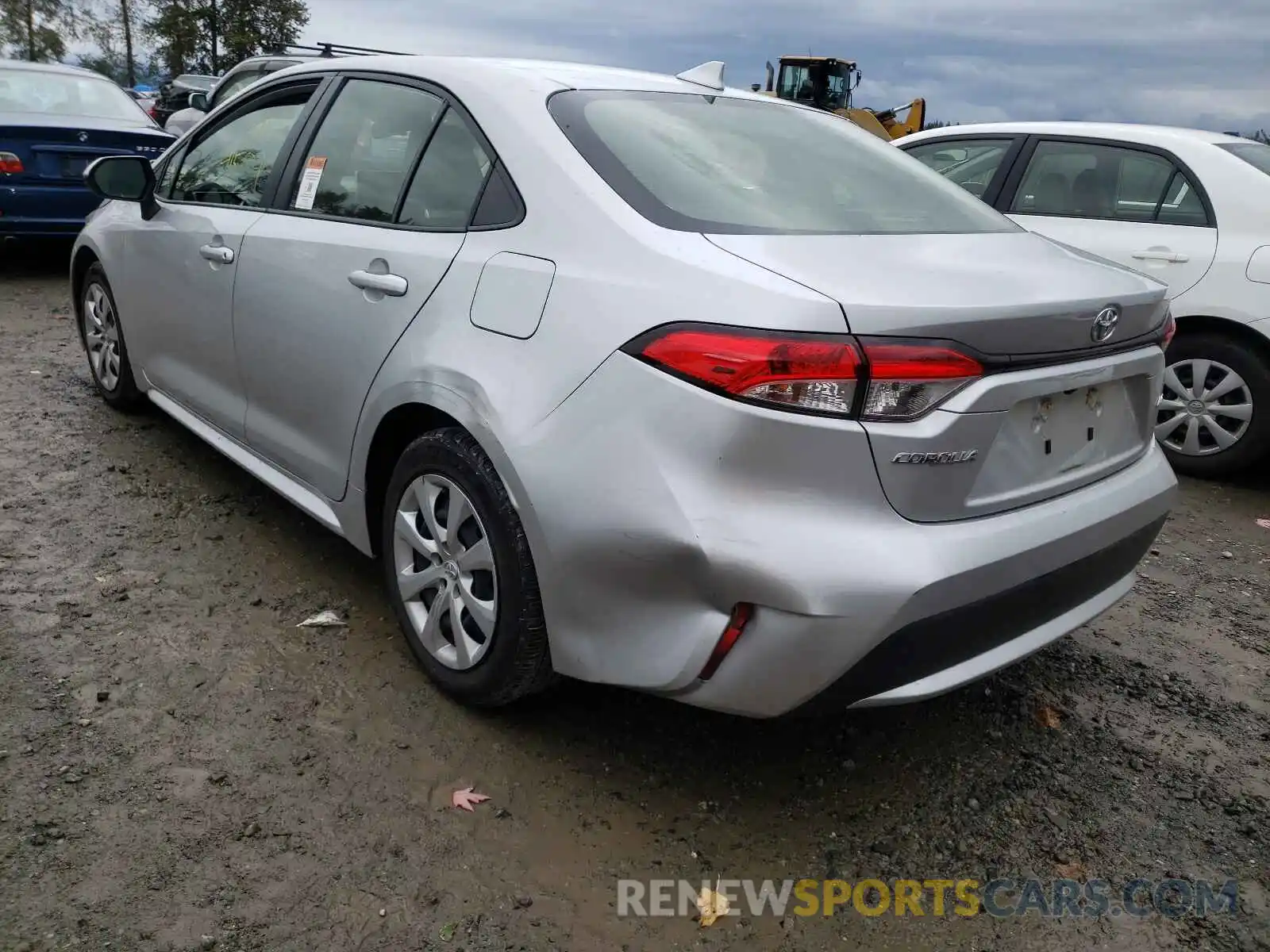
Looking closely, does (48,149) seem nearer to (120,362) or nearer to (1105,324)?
(120,362)

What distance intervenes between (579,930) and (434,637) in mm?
923

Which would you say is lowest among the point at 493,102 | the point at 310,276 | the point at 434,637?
the point at 434,637

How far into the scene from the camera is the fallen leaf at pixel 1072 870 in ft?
7.64

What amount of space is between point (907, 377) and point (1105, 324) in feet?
2.09

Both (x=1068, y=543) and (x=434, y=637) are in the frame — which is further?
(x=434, y=637)

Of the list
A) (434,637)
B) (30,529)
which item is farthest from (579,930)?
(30,529)

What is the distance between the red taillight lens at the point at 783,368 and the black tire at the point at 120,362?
343 centimetres

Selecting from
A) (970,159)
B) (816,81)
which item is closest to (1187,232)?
(970,159)

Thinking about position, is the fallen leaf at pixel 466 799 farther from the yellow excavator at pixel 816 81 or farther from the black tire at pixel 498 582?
the yellow excavator at pixel 816 81

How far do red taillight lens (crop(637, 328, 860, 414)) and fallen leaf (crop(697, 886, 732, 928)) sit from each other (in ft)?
3.55

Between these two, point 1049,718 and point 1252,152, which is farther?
point 1252,152

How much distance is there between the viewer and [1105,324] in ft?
7.50

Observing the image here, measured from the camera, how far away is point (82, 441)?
454cm

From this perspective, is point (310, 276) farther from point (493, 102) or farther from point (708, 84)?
point (708, 84)
